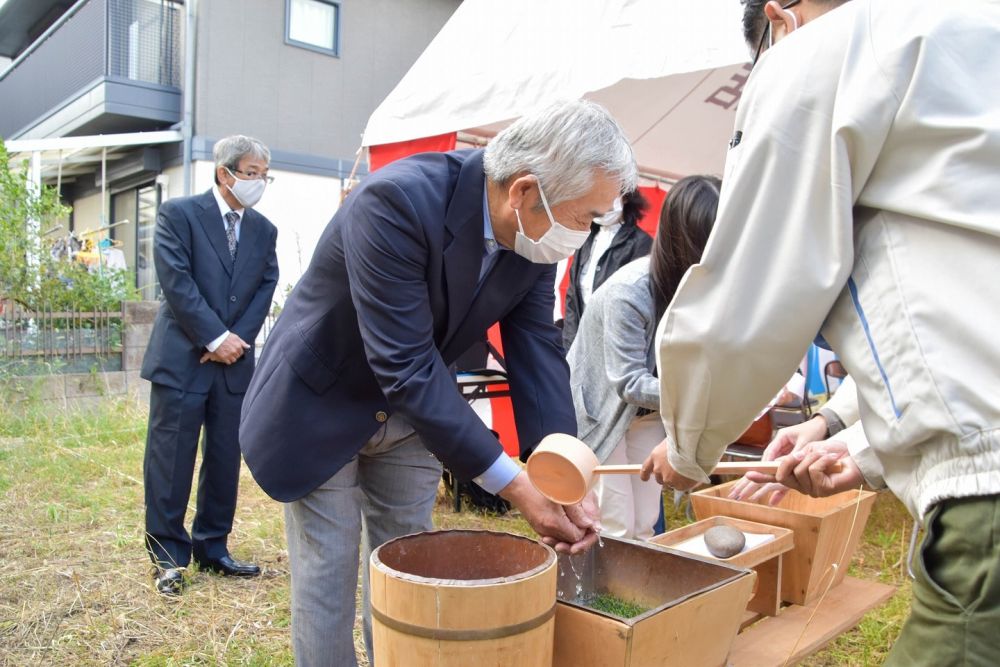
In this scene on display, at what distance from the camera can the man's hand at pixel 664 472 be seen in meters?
1.46

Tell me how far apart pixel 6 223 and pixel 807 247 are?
765 centimetres

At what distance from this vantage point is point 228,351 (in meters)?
3.34

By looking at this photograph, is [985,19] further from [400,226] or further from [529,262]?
[529,262]

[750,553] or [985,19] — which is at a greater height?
[985,19]

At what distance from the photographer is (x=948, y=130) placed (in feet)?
2.93

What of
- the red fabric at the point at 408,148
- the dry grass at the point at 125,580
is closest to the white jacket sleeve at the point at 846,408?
the dry grass at the point at 125,580

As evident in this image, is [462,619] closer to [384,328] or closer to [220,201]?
[384,328]

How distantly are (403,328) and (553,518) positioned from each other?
53 centimetres

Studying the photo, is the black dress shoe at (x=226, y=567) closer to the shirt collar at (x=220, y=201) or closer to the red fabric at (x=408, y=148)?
the shirt collar at (x=220, y=201)

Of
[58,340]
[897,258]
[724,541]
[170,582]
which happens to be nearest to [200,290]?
[170,582]

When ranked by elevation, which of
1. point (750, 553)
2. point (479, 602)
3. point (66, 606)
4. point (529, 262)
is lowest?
point (66, 606)

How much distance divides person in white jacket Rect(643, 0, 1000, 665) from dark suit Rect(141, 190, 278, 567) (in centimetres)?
269

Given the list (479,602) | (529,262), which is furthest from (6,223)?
(479,602)

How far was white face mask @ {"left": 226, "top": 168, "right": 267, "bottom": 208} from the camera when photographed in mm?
3455
